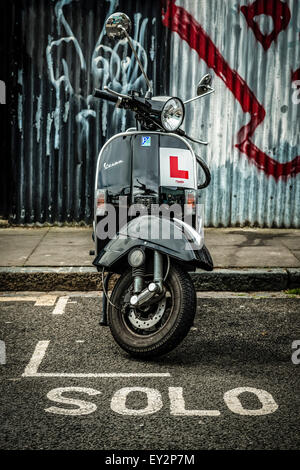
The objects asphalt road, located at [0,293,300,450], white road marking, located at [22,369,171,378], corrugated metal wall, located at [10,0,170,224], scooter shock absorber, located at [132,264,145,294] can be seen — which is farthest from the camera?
corrugated metal wall, located at [10,0,170,224]

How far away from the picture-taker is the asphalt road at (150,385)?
130 inches

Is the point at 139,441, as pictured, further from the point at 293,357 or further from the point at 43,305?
the point at 43,305

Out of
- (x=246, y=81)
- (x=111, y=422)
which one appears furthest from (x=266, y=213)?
(x=111, y=422)

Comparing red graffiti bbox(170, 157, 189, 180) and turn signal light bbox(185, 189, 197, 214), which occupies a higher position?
red graffiti bbox(170, 157, 189, 180)

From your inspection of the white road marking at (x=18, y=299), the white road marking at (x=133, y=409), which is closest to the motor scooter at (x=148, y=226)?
the white road marking at (x=133, y=409)

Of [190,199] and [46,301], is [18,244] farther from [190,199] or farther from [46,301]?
[190,199]

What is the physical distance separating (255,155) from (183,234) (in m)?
4.46

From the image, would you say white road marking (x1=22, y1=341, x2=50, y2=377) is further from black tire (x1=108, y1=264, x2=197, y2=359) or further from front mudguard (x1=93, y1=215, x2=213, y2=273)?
front mudguard (x1=93, y1=215, x2=213, y2=273)

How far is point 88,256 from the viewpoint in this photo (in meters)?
6.98

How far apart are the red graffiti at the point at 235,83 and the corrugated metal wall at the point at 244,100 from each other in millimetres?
12

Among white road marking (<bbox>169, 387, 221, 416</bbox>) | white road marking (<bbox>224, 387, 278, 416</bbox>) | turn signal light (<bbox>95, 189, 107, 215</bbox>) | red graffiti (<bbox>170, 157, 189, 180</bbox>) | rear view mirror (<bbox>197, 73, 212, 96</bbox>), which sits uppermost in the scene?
rear view mirror (<bbox>197, 73, 212, 96</bbox>)

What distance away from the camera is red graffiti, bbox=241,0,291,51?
8.35 metres

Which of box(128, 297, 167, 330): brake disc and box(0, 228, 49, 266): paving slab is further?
box(0, 228, 49, 266): paving slab

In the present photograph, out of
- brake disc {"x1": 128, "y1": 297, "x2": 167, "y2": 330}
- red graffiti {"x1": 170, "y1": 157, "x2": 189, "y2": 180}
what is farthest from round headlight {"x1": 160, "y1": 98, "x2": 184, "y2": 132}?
brake disc {"x1": 128, "y1": 297, "x2": 167, "y2": 330}
